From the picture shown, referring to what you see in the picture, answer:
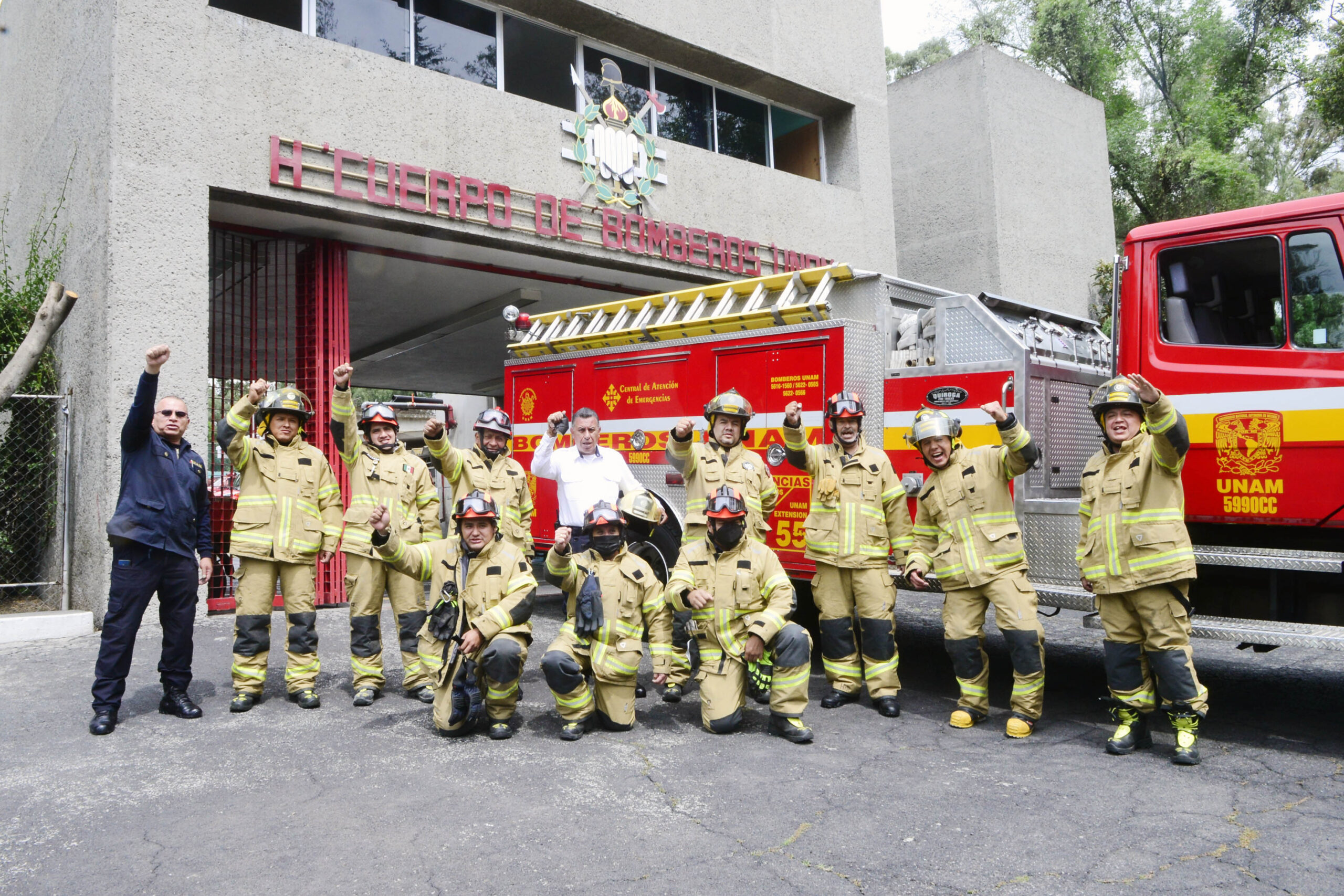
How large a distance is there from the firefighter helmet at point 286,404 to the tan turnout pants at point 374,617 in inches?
37.7

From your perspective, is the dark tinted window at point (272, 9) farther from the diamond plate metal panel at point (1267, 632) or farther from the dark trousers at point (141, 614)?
the diamond plate metal panel at point (1267, 632)

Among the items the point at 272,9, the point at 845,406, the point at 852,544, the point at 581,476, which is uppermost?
the point at 272,9

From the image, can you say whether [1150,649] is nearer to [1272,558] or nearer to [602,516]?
[1272,558]

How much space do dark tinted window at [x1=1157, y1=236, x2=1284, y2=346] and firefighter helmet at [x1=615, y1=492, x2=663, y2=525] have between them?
317 cm

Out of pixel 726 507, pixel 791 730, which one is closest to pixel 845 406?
pixel 726 507

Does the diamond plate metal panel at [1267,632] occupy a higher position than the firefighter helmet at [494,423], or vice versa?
the firefighter helmet at [494,423]

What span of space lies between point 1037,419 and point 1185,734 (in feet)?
6.49

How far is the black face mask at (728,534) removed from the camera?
203 inches

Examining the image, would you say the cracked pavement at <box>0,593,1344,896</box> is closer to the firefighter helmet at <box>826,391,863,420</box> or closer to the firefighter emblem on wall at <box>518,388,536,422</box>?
the firefighter helmet at <box>826,391,863,420</box>

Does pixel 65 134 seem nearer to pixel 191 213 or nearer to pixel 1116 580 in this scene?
pixel 191 213

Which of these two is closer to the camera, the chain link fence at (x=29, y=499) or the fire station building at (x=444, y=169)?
the fire station building at (x=444, y=169)

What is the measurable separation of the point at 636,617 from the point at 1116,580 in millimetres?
2550

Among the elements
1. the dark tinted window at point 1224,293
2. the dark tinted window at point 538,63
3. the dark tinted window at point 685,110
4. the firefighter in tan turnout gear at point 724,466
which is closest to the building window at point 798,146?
the dark tinted window at point 685,110

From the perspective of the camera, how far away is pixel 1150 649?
4590 mm
